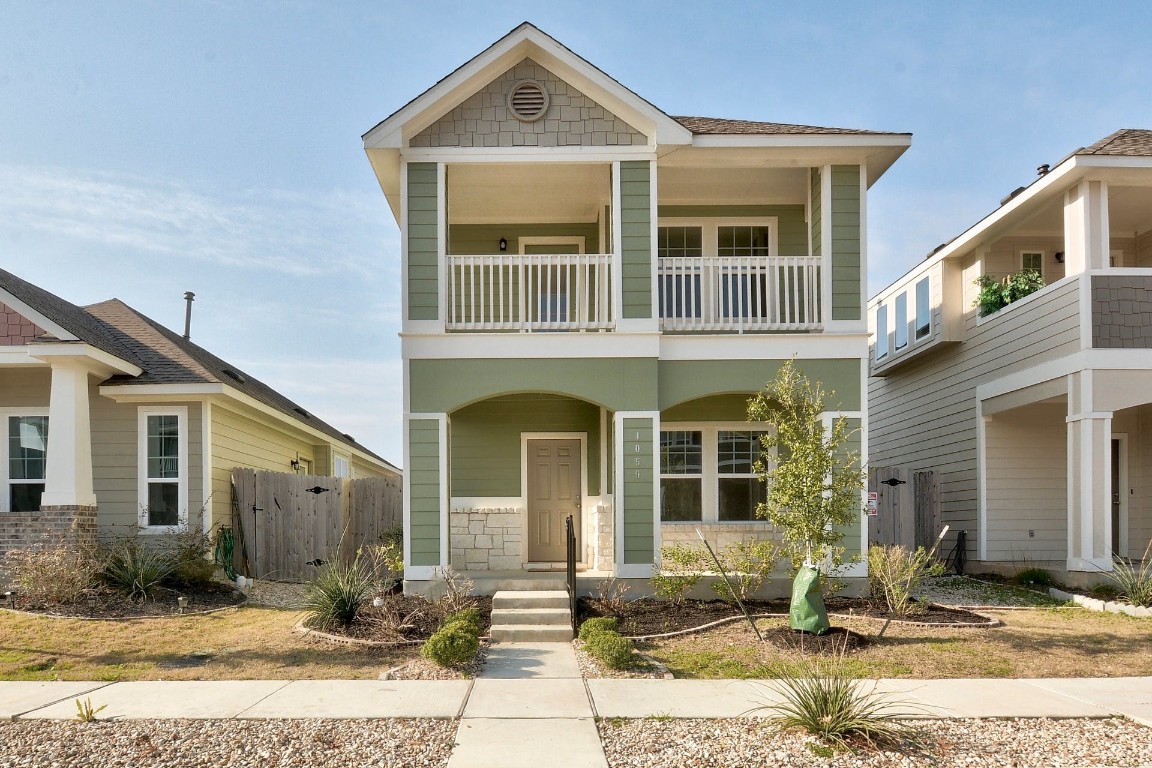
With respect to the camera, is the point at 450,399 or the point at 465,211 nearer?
the point at 450,399

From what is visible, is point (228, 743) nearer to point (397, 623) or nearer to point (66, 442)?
point (397, 623)

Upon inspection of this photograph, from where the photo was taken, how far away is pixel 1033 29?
41.4 ft

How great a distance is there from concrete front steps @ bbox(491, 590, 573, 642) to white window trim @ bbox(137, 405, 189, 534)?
228 inches

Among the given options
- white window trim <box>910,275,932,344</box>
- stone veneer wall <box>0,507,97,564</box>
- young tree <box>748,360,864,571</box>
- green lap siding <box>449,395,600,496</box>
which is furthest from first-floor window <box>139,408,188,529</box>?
white window trim <box>910,275,932,344</box>

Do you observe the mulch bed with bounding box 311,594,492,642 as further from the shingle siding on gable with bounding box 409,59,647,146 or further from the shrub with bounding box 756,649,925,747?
the shingle siding on gable with bounding box 409,59,647,146

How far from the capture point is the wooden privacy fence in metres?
14.9

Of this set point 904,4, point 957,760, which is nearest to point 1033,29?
point 904,4

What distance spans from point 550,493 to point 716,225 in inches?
190

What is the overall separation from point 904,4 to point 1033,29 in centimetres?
262

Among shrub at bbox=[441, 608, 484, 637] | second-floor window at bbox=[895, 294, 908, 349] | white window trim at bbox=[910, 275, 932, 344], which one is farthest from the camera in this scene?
second-floor window at bbox=[895, 294, 908, 349]

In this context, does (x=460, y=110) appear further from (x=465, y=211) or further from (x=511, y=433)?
(x=511, y=433)

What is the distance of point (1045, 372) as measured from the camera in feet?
43.9

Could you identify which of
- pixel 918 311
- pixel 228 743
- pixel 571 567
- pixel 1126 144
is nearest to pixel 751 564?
pixel 571 567

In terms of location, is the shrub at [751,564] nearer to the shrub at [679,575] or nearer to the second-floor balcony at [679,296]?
the shrub at [679,575]
